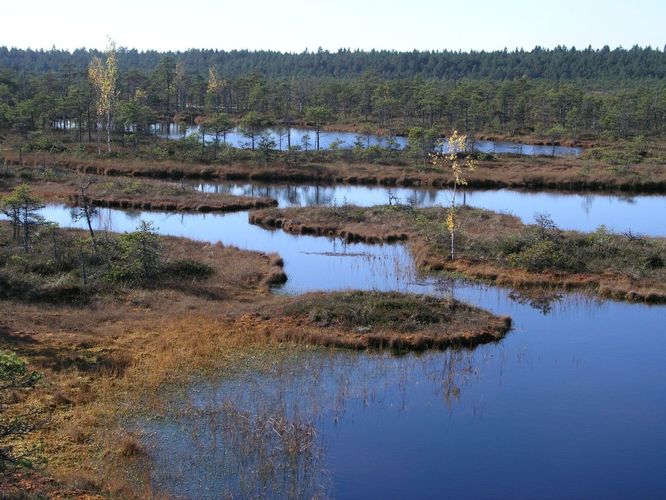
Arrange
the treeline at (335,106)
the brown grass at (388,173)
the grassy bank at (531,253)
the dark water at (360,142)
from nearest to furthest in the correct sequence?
→ the grassy bank at (531,253) < the brown grass at (388,173) < the treeline at (335,106) < the dark water at (360,142)

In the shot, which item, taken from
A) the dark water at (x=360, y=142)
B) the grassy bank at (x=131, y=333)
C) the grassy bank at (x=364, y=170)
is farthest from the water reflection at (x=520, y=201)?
the grassy bank at (x=131, y=333)

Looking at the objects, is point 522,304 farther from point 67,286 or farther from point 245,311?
point 67,286

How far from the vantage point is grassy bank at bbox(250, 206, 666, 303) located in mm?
34156

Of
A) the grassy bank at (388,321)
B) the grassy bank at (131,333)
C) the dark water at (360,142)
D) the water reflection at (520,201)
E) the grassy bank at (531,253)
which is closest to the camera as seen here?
the grassy bank at (131,333)

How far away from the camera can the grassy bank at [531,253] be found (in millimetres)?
34156

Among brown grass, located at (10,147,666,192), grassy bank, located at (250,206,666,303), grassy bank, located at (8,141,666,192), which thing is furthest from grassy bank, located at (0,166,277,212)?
grassy bank, located at (250,206,666,303)

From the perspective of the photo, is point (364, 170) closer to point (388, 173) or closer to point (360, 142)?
point (388, 173)

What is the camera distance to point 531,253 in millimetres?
36156

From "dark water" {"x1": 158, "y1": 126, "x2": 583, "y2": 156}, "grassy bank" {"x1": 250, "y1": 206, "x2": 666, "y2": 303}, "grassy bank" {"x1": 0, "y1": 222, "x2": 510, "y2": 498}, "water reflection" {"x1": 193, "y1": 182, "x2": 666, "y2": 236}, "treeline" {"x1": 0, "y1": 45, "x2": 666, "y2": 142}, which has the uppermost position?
"treeline" {"x1": 0, "y1": 45, "x2": 666, "y2": 142}

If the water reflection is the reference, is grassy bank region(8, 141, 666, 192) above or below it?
above

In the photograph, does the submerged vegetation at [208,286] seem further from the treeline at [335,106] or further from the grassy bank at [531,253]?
the treeline at [335,106]

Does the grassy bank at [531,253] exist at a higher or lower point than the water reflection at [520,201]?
lower

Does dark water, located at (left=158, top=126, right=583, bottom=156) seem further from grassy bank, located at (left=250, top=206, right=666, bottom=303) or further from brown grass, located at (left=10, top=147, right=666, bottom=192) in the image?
grassy bank, located at (left=250, top=206, right=666, bottom=303)

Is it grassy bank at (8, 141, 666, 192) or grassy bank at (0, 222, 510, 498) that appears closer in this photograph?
grassy bank at (0, 222, 510, 498)
